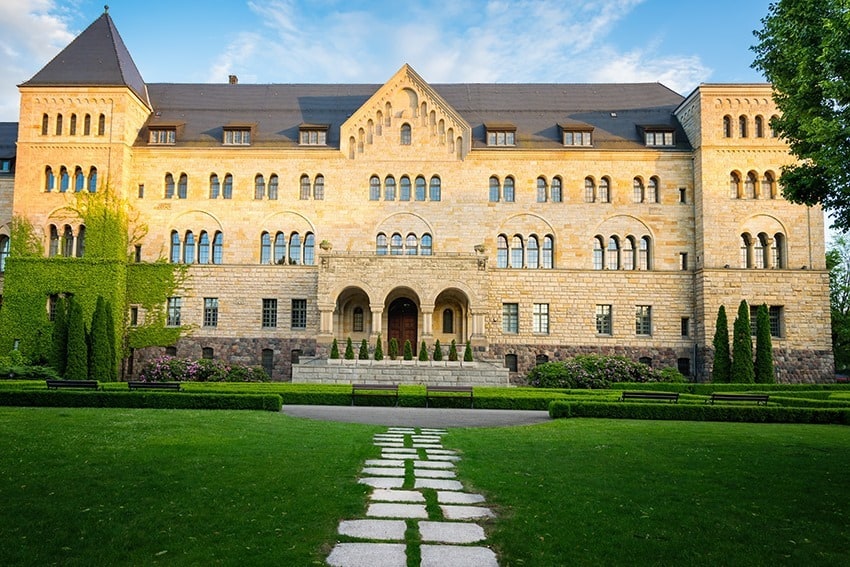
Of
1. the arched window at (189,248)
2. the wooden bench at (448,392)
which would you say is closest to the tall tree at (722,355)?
the wooden bench at (448,392)

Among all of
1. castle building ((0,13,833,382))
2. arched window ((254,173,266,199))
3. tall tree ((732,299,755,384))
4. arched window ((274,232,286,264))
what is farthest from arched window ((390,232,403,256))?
tall tree ((732,299,755,384))

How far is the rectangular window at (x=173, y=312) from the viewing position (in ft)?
141

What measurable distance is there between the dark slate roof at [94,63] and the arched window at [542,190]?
2665 centimetres

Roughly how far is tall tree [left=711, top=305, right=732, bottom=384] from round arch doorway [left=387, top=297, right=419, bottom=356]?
17830mm

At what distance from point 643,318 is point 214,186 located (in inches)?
1127

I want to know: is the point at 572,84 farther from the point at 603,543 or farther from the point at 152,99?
the point at 603,543

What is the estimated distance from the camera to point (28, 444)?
12727 millimetres

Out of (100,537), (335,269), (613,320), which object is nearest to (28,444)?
(100,537)

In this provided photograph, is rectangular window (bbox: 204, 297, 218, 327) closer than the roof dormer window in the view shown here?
Yes

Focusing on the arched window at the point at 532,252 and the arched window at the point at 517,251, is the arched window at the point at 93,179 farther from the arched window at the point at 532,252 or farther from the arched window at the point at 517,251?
the arched window at the point at 532,252

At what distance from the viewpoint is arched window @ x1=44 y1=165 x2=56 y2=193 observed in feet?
140

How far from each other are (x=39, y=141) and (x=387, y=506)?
4233 centimetres

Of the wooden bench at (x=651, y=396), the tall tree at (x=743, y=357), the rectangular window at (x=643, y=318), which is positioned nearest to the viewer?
the wooden bench at (x=651, y=396)

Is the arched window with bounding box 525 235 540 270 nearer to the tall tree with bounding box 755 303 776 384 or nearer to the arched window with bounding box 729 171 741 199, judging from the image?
the arched window with bounding box 729 171 741 199
